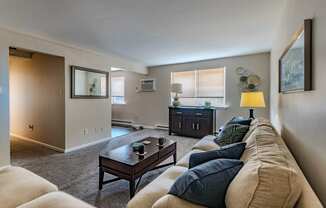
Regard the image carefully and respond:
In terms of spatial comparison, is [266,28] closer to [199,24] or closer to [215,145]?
[199,24]

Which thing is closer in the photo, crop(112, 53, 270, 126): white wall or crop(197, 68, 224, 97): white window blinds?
crop(112, 53, 270, 126): white wall

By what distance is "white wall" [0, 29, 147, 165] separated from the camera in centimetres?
281

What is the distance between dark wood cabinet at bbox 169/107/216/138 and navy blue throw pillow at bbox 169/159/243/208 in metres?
3.81

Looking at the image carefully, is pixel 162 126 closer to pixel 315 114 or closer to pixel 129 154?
pixel 129 154

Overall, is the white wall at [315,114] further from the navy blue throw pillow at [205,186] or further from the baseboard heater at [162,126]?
the baseboard heater at [162,126]

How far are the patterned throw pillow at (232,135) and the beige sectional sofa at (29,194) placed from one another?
180cm

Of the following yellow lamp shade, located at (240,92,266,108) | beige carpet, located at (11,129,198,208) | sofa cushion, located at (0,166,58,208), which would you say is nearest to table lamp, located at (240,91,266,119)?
yellow lamp shade, located at (240,92,266,108)

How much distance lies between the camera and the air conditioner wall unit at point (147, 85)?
20.4 feet

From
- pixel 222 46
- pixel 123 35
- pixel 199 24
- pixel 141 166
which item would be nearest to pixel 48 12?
pixel 123 35

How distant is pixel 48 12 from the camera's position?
2293mm

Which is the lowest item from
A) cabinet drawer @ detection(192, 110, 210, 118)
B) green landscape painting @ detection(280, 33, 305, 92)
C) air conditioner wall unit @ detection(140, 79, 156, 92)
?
cabinet drawer @ detection(192, 110, 210, 118)

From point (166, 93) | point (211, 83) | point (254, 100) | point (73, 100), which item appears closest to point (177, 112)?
point (166, 93)

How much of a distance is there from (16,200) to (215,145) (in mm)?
2142

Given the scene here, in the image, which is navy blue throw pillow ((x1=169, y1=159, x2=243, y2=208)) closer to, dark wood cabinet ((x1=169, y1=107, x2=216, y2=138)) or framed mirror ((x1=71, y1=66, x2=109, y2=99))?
framed mirror ((x1=71, y1=66, x2=109, y2=99))
